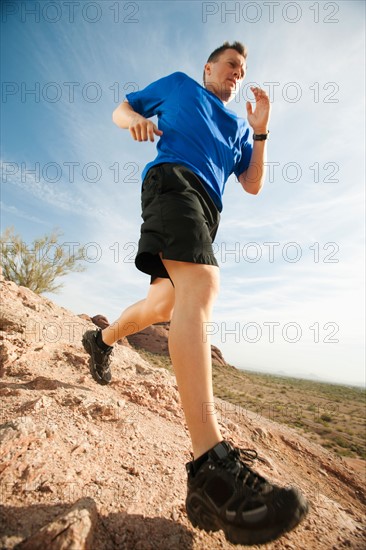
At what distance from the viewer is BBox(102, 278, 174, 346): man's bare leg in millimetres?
2187

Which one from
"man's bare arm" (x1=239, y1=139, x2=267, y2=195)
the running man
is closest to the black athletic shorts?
the running man

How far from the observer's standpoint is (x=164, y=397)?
288cm

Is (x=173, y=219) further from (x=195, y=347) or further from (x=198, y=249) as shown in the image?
(x=195, y=347)

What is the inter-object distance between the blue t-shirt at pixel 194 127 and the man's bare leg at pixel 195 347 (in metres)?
0.56

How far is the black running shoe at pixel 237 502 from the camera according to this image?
41.1 inches

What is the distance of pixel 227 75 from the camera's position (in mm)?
2156

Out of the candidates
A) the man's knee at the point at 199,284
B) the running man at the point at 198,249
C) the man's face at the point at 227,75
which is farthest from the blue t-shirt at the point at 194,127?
the man's knee at the point at 199,284

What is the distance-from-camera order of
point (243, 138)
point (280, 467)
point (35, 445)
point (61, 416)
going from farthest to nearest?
point (280, 467)
point (243, 138)
point (61, 416)
point (35, 445)

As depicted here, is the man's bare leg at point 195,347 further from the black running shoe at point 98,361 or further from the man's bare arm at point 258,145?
the black running shoe at point 98,361

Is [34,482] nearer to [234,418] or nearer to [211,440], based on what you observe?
[211,440]

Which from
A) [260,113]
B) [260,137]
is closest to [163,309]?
[260,137]

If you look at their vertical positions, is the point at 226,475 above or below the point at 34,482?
above

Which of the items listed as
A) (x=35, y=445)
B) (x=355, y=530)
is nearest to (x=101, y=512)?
(x=35, y=445)

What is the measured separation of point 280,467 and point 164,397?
1133mm
